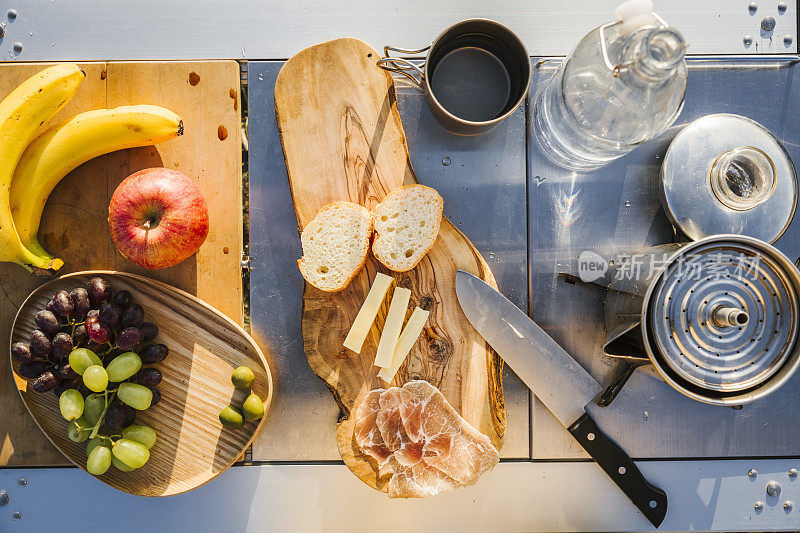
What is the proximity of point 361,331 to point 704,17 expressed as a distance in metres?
0.95

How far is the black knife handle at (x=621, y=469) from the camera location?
3.06ft

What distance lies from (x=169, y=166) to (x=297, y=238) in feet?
0.97

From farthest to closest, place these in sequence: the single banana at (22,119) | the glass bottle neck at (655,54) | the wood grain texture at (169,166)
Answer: the wood grain texture at (169,166), the single banana at (22,119), the glass bottle neck at (655,54)

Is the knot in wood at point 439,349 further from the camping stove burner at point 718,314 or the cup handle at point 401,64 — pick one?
the cup handle at point 401,64

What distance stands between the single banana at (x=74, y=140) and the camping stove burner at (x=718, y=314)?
3.01ft

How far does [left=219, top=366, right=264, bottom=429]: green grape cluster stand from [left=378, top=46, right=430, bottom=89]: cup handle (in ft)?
2.08

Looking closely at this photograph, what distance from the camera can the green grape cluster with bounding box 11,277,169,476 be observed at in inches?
34.5

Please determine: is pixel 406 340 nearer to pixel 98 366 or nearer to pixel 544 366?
pixel 544 366

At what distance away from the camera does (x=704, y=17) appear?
1.00m

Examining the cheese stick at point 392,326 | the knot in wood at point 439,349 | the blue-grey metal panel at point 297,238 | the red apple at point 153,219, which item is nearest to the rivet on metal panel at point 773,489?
the blue-grey metal panel at point 297,238

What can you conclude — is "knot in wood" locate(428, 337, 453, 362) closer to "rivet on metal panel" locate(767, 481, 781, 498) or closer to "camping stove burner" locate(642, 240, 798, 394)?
"camping stove burner" locate(642, 240, 798, 394)

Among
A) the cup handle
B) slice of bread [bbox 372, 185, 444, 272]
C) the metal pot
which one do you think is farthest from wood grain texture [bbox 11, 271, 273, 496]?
the metal pot

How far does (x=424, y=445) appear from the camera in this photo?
89 cm

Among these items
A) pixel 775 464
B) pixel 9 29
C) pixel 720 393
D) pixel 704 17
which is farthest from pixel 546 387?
pixel 9 29
